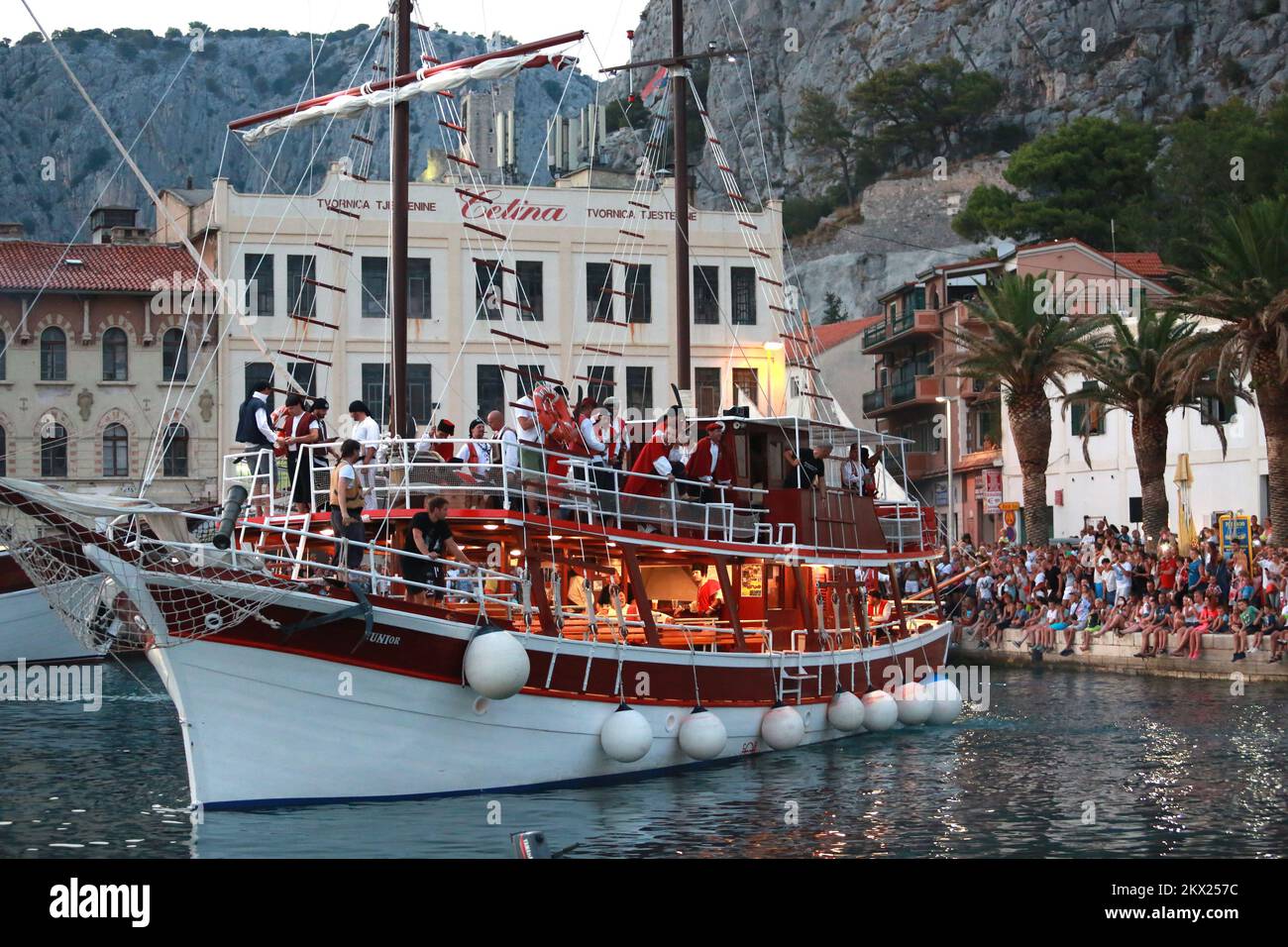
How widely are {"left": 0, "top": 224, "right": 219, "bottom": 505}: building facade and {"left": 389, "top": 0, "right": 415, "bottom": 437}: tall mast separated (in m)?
24.1

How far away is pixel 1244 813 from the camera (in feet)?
61.9

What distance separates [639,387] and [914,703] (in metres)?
25.5

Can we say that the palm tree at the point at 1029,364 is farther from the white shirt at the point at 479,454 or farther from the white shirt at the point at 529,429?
the white shirt at the point at 529,429

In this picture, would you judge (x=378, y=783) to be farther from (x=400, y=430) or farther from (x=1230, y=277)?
(x=1230, y=277)

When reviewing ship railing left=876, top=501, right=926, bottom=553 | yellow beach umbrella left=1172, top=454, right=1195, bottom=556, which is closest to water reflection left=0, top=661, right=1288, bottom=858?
ship railing left=876, top=501, right=926, bottom=553

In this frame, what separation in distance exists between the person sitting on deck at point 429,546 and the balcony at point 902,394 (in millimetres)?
43383

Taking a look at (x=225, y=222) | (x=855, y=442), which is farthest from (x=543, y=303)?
(x=855, y=442)

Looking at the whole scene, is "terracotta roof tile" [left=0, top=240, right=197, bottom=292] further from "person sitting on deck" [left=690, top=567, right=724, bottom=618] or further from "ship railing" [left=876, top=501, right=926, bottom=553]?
"person sitting on deck" [left=690, top=567, right=724, bottom=618]

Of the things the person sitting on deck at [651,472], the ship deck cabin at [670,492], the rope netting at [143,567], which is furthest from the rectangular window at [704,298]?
the rope netting at [143,567]

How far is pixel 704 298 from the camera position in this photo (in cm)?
5159

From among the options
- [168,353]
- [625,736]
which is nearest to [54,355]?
[168,353]

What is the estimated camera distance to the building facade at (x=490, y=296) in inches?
1905

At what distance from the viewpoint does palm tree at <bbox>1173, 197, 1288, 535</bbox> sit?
115 ft

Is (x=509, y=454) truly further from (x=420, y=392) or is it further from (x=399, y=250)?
(x=420, y=392)
